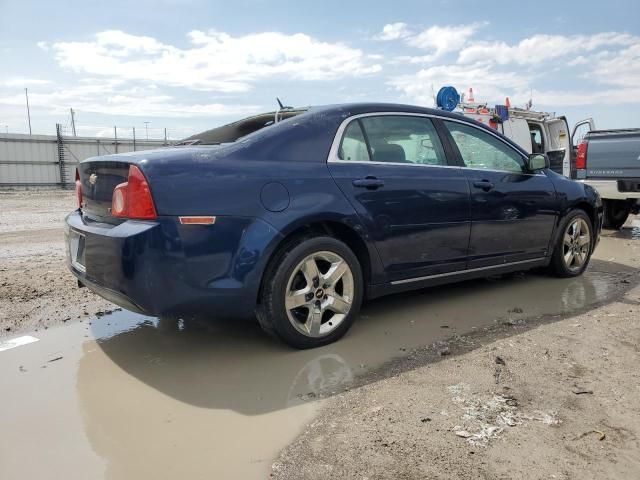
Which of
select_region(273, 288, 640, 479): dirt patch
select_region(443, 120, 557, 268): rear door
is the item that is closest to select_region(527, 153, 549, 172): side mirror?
select_region(443, 120, 557, 268): rear door

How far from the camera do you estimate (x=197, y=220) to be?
3000 millimetres

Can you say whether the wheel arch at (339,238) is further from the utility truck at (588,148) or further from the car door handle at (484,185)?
the utility truck at (588,148)

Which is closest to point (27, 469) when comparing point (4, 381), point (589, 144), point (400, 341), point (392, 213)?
point (4, 381)

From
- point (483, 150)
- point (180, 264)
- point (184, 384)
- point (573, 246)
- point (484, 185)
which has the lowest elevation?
point (184, 384)

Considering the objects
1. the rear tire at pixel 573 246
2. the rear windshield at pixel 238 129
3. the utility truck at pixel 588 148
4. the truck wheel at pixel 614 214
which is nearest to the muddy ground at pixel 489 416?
the rear tire at pixel 573 246

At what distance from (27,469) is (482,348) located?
2632mm

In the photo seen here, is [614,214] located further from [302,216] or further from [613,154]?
[302,216]

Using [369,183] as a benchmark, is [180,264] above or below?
below

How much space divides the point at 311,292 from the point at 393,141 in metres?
1.33

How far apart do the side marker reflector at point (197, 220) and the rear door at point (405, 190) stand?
36.8 inches

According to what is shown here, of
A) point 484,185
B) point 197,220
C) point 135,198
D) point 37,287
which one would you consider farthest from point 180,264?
point 37,287

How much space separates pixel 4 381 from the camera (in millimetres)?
3105

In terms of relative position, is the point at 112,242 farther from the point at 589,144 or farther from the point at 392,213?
the point at 589,144

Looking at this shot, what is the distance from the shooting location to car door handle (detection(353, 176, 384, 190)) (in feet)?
11.9
